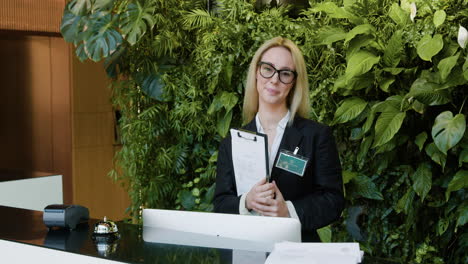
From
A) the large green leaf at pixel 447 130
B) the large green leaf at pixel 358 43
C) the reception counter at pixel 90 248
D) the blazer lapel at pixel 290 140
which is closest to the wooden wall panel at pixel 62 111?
the large green leaf at pixel 358 43

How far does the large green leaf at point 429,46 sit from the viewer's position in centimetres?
412

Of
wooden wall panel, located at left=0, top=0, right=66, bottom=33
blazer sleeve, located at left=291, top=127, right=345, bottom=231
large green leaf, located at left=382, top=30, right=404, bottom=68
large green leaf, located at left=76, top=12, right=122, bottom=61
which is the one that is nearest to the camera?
blazer sleeve, located at left=291, top=127, right=345, bottom=231

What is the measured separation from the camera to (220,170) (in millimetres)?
2945

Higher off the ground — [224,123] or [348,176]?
[224,123]

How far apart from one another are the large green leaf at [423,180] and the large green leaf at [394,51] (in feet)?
2.33

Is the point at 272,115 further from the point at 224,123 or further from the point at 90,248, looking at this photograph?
the point at 224,123

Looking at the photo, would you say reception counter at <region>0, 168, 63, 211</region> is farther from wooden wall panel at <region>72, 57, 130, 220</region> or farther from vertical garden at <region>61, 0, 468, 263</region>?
wooden wall panel at <region>72, 57, 130, 220</region>

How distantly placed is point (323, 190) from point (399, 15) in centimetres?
204

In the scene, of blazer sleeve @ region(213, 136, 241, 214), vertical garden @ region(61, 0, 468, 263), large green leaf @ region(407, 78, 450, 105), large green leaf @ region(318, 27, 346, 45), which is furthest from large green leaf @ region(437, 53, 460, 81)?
blazer sleeve @ region(213, 136, 241, 214)

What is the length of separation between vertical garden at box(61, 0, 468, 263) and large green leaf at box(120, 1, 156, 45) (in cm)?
1

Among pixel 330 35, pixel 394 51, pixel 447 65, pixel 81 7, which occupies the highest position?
pixel 81 7

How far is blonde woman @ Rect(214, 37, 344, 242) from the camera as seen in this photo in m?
2.79

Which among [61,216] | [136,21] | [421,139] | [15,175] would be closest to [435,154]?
[421,139]

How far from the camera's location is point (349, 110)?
4.55 metres
